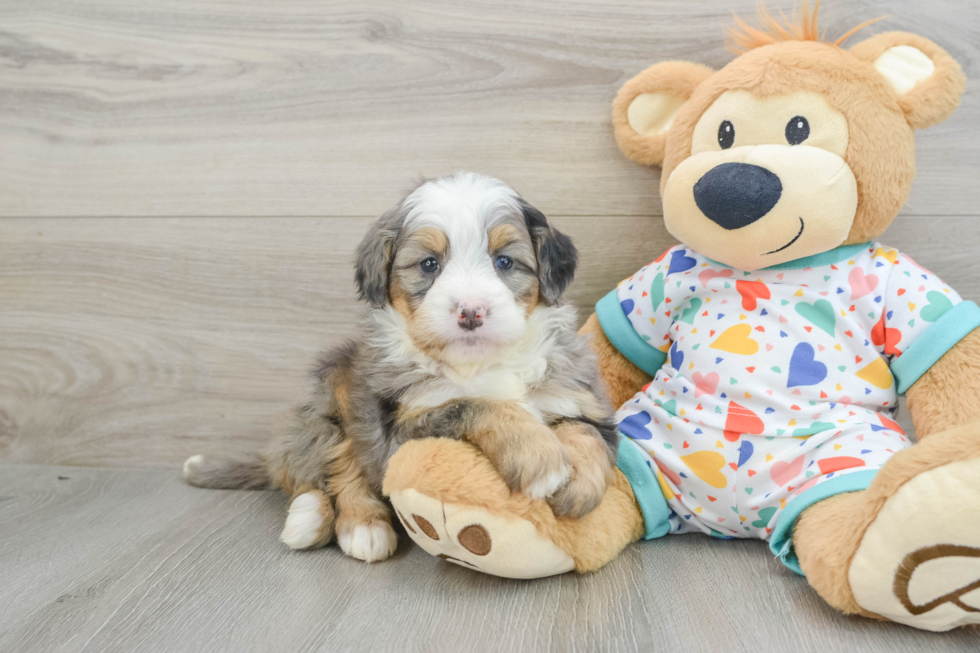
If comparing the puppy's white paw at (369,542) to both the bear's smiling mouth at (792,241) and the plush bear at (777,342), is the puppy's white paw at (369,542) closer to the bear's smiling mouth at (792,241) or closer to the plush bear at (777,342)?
the plush bear at (777,342)

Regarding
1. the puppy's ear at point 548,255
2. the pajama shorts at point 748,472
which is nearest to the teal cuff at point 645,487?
the pajama shorts at point 748,472

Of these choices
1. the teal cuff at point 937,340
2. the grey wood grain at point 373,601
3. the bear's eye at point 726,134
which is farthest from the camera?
the bear's eye at point 726,134

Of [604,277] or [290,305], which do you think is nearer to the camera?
[604,277]

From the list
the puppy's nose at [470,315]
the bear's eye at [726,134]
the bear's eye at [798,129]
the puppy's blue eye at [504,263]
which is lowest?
the puppy's nose at [470,315]

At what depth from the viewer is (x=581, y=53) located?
1946 mm

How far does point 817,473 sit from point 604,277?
833 mm

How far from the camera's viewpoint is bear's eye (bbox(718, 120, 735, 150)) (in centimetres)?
153

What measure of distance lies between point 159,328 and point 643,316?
1.55 meters

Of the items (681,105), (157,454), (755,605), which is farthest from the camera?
(157,454)

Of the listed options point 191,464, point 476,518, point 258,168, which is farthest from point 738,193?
point 191,464

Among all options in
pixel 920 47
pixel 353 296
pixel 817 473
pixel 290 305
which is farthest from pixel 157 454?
pixel 920 47

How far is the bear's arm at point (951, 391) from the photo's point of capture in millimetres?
1372

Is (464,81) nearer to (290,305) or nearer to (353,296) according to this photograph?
(353,296)

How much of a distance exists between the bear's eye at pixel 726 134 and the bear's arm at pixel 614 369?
535 millimetres
